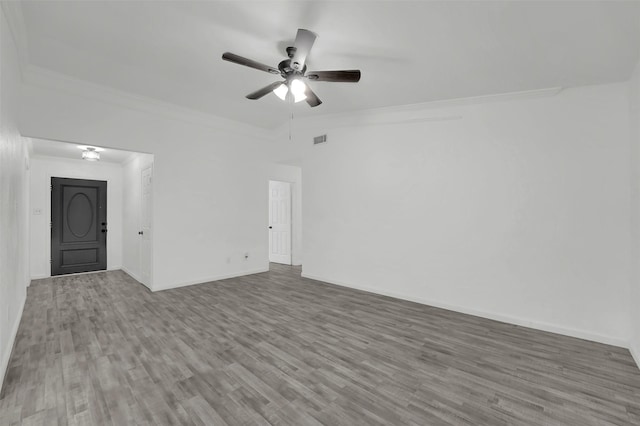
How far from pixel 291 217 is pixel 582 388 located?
5.89 m

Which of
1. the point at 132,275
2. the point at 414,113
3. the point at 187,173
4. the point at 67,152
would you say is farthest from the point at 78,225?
Answer: the point at 414,113

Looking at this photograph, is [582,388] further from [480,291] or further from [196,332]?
[196,332]

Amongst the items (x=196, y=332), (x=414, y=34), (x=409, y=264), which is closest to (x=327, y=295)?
(x=409, y=264)

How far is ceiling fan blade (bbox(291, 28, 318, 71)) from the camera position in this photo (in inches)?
95.2

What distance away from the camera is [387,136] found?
463 cm

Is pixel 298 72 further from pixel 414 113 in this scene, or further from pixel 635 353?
pixel 635 353

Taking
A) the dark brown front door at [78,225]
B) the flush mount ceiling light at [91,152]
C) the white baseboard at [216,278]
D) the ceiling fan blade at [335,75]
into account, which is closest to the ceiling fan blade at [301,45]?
the ceiling fan blade at [335,75]

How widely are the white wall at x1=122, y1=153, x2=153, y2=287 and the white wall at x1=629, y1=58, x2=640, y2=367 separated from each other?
652cm

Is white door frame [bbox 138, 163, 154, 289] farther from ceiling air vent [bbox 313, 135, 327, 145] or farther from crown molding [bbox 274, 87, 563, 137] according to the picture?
crown molding [bbox 274, 87, 563, 137]

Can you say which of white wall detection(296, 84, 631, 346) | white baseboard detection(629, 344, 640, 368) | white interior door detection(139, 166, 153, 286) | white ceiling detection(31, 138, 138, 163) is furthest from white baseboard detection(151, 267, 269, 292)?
white baseboard detection(629, 344, 640, 368)

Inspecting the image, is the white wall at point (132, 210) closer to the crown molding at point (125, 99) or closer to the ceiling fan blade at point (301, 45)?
the crown molding at point (125, 99)

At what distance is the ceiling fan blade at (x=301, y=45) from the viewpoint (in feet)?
7.94

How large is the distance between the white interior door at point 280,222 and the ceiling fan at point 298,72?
4076mm

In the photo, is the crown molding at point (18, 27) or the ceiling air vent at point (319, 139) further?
the ceiling air vent at point (319, 139)
